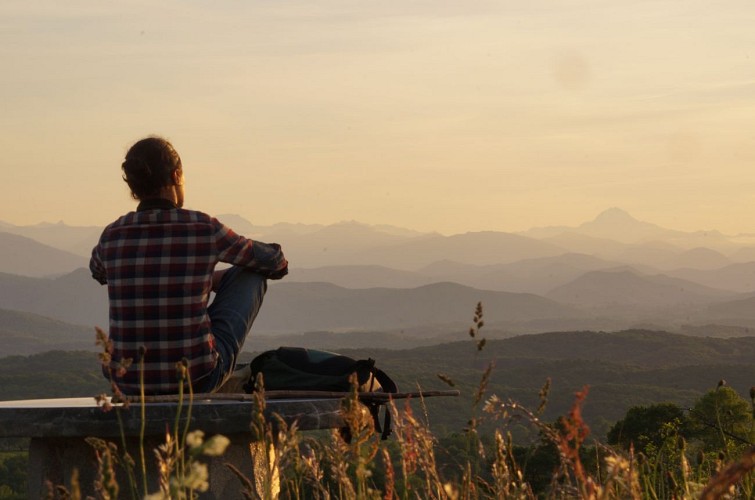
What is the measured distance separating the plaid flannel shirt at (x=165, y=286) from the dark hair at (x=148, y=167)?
13cm

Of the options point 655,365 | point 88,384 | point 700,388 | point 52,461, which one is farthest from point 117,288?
point 655,365

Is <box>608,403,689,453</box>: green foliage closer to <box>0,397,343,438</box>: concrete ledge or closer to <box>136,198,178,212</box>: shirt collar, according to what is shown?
<box>136,198,178,212</box>: shirt collar

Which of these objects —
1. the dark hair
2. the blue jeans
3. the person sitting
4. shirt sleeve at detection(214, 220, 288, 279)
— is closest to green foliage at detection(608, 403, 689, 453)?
the blue jeans

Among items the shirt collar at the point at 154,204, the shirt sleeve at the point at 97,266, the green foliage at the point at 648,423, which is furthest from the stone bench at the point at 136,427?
the green foliage at the point at 648,423

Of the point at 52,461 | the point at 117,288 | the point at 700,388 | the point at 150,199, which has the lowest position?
the point at 700,388

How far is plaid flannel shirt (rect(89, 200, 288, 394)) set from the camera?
4.66m

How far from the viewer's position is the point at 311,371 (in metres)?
5.06

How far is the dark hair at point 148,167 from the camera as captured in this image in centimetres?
483

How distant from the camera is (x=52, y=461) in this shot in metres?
4.54

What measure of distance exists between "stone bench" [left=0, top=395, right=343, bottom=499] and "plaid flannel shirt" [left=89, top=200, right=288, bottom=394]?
1.01ft

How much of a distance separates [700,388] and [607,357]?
31763 mm

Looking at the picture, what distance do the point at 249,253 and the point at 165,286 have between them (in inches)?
16.2

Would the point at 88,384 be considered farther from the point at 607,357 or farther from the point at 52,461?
the point at 52,461

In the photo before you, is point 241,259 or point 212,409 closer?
point 212,409
